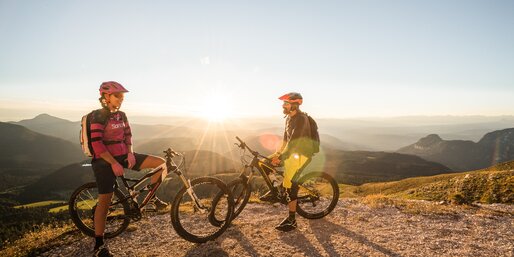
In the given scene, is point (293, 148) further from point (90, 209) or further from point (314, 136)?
point (90, 209)

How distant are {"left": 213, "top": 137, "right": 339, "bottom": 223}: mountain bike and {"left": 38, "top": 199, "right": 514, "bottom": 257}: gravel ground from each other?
401 millimetres

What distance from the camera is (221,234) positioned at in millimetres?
8250

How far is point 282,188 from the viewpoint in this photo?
9.05 m

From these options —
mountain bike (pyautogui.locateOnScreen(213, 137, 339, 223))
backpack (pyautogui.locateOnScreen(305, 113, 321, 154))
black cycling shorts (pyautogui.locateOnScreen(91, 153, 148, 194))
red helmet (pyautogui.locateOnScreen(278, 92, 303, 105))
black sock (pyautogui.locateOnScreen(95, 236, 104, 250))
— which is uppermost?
red helmet (pyautogui.locateOnScreen(278, 92, 303, 105))

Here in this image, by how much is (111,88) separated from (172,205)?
3076 mm

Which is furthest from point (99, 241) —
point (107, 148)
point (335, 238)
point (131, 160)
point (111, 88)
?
point (335, 238)

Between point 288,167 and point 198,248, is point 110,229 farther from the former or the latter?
point 288,167

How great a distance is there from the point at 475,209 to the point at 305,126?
8.64 meters

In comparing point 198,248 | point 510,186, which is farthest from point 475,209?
point 510,186

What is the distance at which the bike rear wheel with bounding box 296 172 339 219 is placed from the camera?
946 centimetres

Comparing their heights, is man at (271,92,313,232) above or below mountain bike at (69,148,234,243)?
above

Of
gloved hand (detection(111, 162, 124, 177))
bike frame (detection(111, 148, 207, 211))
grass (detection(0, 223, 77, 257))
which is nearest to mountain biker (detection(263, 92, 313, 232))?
bike frame (detection(111, 148, 207, 211))

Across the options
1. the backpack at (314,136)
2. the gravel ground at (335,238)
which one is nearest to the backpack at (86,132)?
the gravel ground at (335,238)

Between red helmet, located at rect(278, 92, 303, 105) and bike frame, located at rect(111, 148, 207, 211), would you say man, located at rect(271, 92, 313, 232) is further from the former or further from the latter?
bike frame, located at rect(111, 148, 207, 211)
